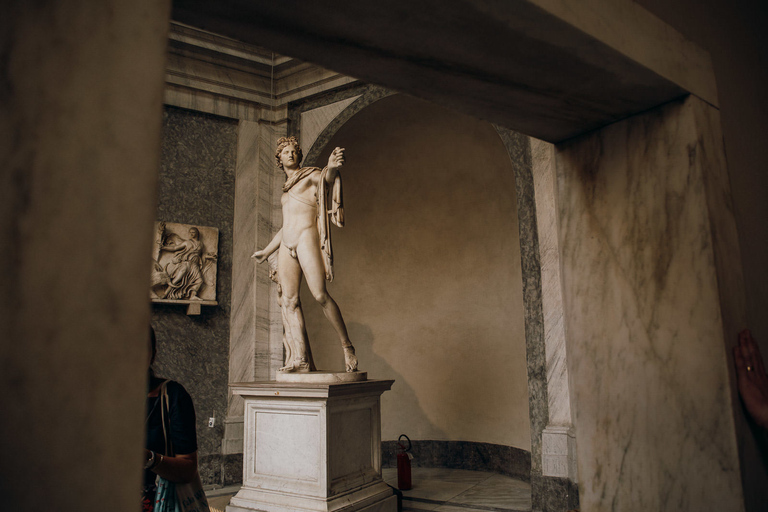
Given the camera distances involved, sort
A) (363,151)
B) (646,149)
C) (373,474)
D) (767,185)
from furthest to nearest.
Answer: (363,151) < (373,474) < (767,185) < (646,149)

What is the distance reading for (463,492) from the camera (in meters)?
5.21

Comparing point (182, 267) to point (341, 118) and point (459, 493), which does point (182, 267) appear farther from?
point (459, 493)

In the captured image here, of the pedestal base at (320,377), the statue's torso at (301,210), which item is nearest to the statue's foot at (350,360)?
the pedestal base at (320,377)

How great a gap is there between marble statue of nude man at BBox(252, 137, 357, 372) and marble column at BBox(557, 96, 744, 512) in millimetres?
3011

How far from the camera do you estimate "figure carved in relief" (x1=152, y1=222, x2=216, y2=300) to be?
591cm

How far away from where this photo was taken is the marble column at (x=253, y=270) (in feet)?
20.2

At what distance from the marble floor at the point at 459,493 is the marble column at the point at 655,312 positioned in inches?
135

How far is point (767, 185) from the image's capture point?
1.82 meters

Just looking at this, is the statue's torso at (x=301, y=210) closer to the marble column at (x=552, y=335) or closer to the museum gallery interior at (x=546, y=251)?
the museum gallery interior at (x=546, y=251)

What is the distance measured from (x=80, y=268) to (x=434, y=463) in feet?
21.2

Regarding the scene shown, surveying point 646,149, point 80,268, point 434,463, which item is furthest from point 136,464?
point 434,463

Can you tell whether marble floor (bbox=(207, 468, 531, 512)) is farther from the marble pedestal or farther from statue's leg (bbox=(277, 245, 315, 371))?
statue's leg (bbox=(277, 245, 315, 371))

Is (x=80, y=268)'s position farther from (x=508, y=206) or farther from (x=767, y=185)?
(x=508, y=206)

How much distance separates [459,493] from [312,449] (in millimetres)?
1886
